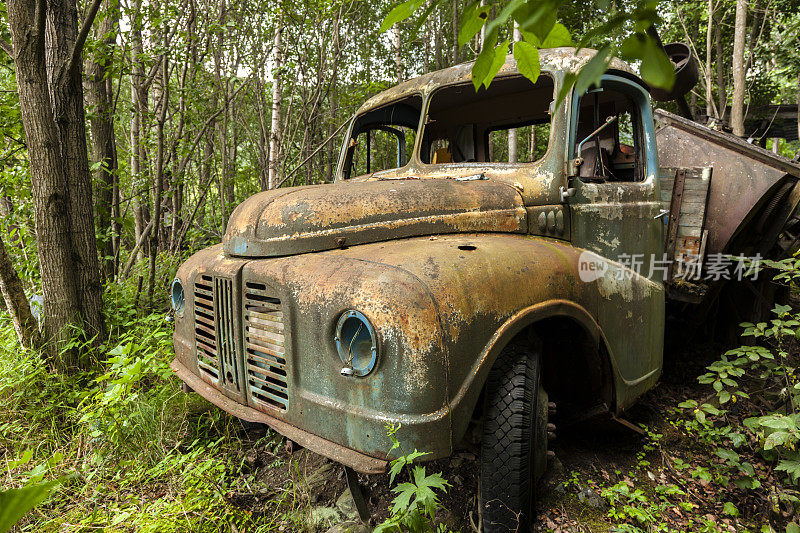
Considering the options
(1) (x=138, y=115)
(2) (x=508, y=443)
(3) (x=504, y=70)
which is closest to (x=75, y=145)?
(1) (x=138, y=115)

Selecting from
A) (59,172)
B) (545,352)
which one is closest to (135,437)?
(59,172)

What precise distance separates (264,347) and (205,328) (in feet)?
1.84

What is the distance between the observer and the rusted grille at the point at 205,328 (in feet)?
7.75

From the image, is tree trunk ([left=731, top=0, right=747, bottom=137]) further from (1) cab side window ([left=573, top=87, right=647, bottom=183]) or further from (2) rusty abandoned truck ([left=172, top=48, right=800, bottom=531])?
(1) cab side window ([left=573, top=87, right=647, bottom=183])

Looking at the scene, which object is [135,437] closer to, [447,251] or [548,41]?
[447,251]

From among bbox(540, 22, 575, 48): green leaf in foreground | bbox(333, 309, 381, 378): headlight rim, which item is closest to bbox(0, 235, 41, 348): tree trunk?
bbox(333, 309, 381, 378): headlight rim

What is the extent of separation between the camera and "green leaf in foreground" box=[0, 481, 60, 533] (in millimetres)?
572

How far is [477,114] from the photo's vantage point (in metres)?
3.37

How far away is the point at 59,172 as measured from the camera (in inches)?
137

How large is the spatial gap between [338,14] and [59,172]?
4464 millimetres

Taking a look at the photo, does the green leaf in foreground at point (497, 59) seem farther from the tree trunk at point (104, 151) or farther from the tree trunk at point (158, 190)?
the tree trunk at point (104, 151)

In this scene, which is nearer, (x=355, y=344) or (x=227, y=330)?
(x=355, y=344)

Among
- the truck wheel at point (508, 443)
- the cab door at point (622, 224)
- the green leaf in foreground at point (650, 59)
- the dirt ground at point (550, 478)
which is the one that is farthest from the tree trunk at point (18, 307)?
the green leaf in foreground at point (650, 59)

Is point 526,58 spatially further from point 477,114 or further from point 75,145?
point 75,145
